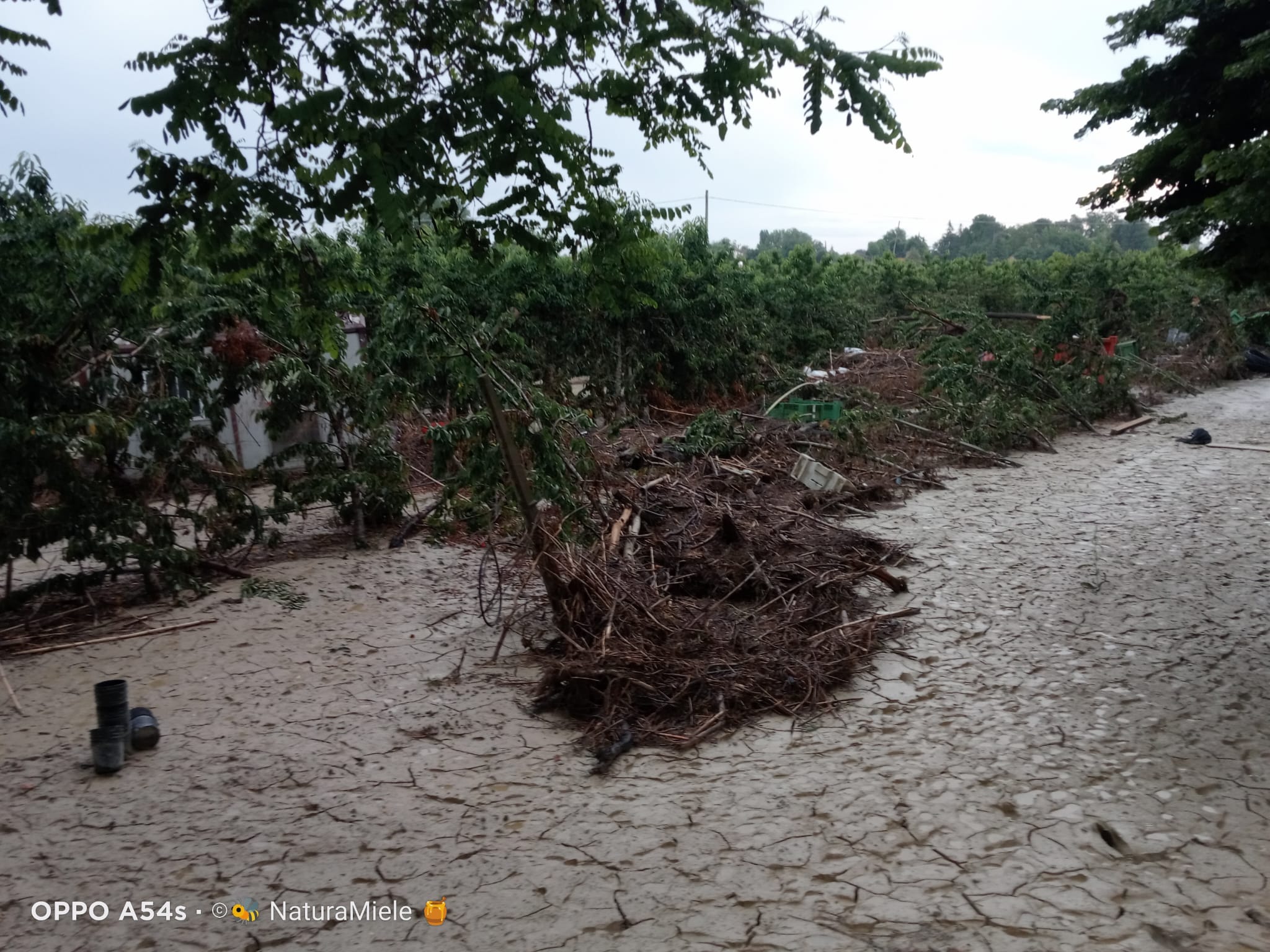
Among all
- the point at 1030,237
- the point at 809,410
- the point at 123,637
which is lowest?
the point at 123,637

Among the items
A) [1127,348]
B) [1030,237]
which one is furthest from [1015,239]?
[1127,348]

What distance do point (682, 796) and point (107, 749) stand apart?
265 centimetres

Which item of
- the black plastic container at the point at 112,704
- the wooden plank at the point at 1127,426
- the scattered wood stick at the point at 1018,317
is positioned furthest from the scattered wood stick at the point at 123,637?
the scattered wood stick at the point at 1018,317

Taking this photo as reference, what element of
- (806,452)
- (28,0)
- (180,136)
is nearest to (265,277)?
(180,136)

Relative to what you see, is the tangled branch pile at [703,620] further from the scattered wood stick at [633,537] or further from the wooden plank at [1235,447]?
the wooden plank at [1235,447]

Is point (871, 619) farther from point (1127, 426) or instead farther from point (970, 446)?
point (1127, 426)

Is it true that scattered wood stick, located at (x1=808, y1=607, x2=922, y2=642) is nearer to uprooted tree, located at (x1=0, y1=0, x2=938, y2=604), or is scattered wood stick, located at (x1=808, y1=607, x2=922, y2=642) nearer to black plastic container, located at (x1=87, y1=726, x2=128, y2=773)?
uprooted tree, located at (x1=0, y1=0, x2=938, y2=604)

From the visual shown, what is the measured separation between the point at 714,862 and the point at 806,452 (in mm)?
7965

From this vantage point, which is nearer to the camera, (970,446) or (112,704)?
(112,704)

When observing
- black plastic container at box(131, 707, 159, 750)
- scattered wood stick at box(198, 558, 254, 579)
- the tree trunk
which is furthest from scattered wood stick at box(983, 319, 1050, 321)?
black plastic container at box(131, 707, 159, 750)

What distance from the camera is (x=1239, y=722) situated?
14.1ft

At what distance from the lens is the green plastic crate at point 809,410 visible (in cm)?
1256

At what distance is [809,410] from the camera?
13.2 meters

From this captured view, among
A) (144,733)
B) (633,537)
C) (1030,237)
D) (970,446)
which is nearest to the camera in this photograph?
(144,733)
